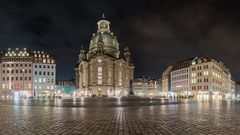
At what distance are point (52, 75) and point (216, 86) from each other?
8561cm

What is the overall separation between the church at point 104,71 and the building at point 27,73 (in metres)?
18.7

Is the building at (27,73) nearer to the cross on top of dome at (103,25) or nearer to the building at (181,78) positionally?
the cross on top of dome at (103,25)

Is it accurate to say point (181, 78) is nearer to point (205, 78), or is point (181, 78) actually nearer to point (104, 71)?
point (205, 78)

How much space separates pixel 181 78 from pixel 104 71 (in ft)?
142

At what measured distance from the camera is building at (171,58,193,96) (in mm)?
138750

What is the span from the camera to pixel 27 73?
Answer: 139 meters

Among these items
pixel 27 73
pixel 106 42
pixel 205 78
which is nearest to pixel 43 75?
pixel 27 73

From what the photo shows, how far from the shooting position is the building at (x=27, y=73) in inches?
5423

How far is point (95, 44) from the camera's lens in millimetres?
151875

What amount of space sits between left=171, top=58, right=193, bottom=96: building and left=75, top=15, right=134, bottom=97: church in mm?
26509

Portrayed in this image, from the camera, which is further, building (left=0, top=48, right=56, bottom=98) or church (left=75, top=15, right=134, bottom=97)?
building (left=0, top=48, right=56, bottom=98)

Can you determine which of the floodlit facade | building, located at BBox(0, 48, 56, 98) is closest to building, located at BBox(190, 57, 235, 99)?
the floodlit facade

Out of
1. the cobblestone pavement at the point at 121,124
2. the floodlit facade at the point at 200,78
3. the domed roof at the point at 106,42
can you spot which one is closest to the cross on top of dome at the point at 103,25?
the domed roof at the point at 106,42

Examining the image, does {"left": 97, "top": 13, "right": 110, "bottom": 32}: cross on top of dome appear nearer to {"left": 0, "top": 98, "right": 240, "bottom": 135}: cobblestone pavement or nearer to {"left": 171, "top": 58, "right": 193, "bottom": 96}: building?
{"left": 171, "top": 58, "right": 193, "bottom": 96}: building
